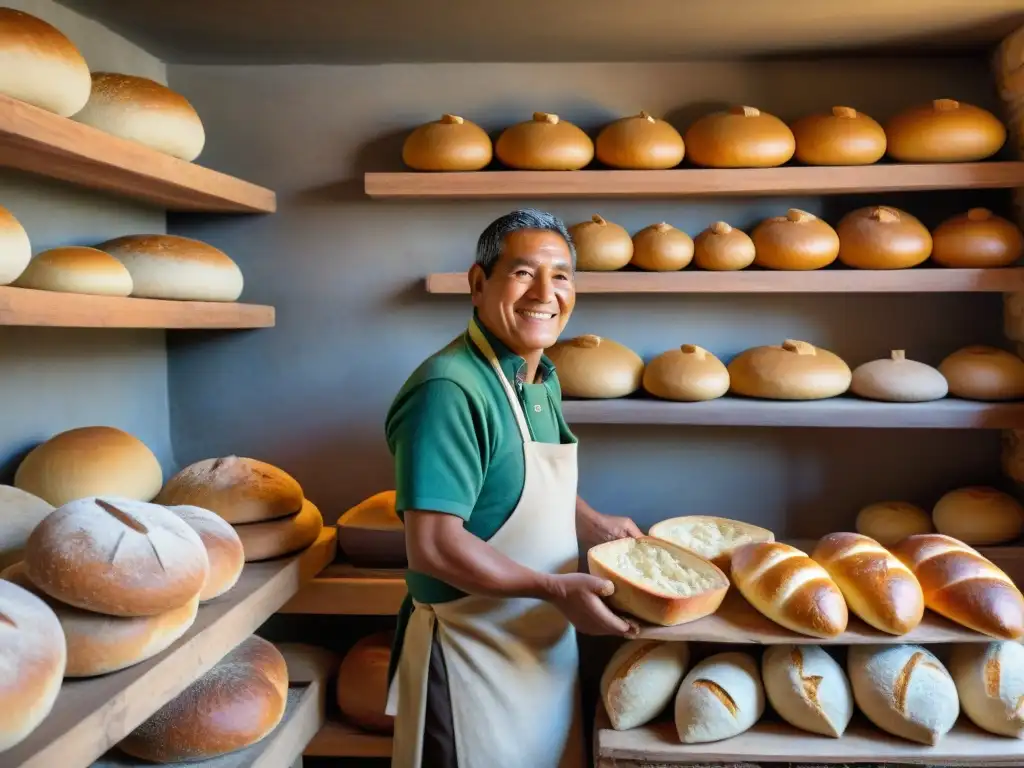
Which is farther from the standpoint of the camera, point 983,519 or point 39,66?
point 983,519

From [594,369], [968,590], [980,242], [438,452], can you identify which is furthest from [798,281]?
[438,452]

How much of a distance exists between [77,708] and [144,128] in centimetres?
120

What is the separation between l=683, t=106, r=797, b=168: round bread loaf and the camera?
1982 mm

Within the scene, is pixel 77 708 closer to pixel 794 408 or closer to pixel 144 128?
pixel 144 128

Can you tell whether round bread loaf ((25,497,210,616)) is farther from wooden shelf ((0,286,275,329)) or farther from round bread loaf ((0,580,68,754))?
wooden shelf ((0,286,275,329))

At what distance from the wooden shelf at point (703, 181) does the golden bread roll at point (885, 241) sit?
0.24 ft

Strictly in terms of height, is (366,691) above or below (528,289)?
below

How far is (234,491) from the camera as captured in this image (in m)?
1.80

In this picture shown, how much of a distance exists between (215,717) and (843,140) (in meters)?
1.92

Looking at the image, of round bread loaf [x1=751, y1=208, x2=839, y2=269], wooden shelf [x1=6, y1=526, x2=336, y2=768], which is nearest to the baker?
wooden shelf [x1=6, y1=526, x2=336, y2=768]

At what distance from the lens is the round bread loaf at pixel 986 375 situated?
6.53ft

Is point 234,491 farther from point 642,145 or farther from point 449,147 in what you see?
point 642,145

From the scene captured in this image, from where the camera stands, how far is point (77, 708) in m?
1.07

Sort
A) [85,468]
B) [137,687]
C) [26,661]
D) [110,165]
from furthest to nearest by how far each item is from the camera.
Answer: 1. [85,468]
2. [110,165]
3. [137,687]
4. [26,661]
